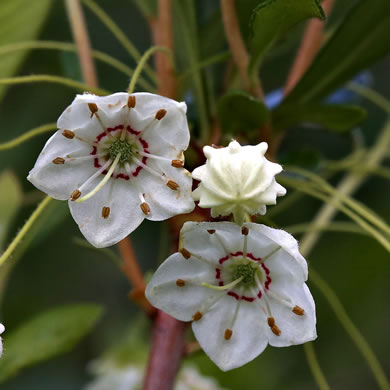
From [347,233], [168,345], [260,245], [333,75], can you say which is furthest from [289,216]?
[260,245]

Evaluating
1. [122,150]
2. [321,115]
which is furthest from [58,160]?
[321,115]

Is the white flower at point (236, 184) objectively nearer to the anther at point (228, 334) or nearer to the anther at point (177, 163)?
the anther at point (177, 163)

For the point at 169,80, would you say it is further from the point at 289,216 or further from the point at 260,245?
the point at 289,216

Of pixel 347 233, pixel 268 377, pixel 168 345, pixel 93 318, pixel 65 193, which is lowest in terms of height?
pixel 268 377

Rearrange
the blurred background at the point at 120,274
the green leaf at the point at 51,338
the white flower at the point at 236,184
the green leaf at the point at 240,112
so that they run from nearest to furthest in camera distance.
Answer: the white flower at the point at 236,184, the green leaf at the point at 240,112, the green leaf at the point at 51,338, the blurred background at the point at 120,274

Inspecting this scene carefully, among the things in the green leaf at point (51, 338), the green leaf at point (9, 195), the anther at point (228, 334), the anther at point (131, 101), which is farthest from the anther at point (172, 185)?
the green leaf at point (9, 195)

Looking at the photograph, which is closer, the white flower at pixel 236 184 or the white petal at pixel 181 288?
the white flower at pixel 236 184

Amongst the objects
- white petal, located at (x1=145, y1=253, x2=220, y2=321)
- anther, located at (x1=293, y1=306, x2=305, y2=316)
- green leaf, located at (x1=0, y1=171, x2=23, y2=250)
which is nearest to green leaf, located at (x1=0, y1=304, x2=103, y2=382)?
green leaf, located at (x1=0, y1=171, x2=23, y2=250)
